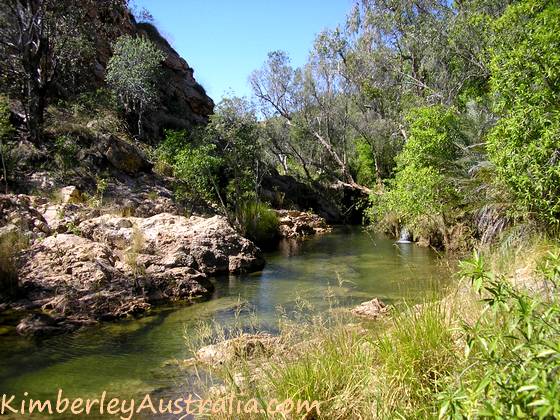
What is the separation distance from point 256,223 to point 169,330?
11.3m

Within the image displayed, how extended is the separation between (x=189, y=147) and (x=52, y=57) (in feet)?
21.4

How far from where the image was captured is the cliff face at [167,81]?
2616 cm

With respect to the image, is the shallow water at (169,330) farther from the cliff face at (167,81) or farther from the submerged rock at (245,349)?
the cliff face at (167,81)

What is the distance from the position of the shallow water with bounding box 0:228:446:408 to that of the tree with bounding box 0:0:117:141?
37.1 feet

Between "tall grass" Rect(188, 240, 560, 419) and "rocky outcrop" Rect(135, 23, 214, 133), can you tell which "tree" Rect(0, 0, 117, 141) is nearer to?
"rocky outcrop" Rect(135, 23, 214, 133)

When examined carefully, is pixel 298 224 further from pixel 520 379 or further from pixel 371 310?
pixel 520 379

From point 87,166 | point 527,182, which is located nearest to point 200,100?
point 87,166

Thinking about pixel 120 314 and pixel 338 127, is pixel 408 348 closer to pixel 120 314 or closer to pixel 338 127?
pixel 120 314

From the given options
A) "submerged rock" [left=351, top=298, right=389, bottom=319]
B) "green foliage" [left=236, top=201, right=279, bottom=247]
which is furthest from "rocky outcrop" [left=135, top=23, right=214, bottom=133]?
"submerged rock" [left=351, top=298, right=389, bottom=319]

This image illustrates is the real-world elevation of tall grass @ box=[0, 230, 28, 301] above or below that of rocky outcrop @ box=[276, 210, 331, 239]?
below

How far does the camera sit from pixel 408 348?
4047 mm

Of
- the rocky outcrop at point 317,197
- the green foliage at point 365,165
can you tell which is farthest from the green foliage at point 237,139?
the green foliage at point 365,165

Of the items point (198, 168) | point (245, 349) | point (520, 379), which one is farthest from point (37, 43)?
point (520, 379)

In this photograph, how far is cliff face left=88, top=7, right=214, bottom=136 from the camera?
2616 cm
